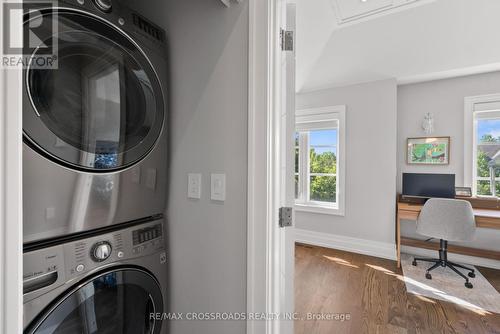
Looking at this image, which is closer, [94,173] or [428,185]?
[94,173]

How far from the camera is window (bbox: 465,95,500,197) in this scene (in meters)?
2.88

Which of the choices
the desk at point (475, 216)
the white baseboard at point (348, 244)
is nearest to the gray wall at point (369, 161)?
the white baseboard at point (348, 244)

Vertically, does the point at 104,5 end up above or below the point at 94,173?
above

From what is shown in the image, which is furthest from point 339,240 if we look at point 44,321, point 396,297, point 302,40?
point 44,321

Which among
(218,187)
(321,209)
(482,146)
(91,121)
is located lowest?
(321,209)

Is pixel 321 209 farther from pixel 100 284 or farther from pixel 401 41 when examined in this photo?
pixel 100 284

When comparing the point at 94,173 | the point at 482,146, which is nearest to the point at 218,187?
the point at 94,173

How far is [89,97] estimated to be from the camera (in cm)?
82

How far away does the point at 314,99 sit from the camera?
3674 mm

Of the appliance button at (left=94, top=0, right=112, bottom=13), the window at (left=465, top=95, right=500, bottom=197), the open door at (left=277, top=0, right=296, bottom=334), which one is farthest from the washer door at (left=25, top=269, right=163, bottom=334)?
the window at (left=465, top=95, right=500, bottom=197)

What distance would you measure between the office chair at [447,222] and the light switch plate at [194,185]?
107 inches

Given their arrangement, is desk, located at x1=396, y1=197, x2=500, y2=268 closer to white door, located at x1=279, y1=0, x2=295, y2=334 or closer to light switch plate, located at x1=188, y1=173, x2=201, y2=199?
white door, located at x1=279, y1=0, x2=295, y2=334

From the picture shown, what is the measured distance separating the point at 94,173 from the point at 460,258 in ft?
13.2

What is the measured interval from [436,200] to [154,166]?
9.59 feet
